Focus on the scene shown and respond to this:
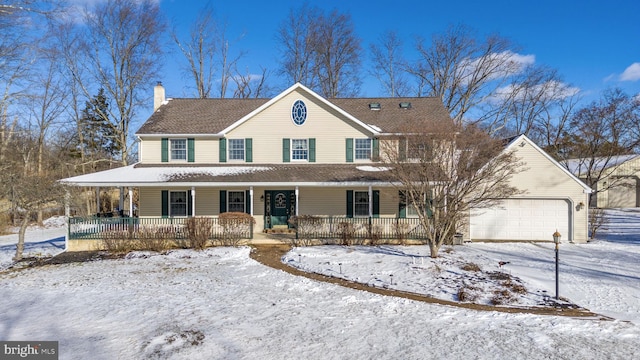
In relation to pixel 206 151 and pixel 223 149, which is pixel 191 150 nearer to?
pixel 206 151

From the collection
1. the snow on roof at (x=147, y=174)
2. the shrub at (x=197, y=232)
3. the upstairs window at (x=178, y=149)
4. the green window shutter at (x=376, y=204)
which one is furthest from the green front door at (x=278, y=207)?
the upstairs window at (x=178, y=149)

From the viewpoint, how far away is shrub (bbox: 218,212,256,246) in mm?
13922

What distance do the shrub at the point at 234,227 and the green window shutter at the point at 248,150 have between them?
12.4 ft

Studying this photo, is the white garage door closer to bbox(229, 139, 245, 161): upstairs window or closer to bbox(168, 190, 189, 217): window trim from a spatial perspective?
bbox(229, 139, 245, 161): upstairs window

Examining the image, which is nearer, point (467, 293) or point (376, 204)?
point (467, 293)

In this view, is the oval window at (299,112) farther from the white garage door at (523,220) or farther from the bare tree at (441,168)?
the white garage door at (523,220)

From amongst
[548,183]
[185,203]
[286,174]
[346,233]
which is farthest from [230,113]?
[548,183]

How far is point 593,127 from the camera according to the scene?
2286 cm

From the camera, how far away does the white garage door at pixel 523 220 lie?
48.5 feet

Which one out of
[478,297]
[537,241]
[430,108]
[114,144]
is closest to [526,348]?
[478,297]

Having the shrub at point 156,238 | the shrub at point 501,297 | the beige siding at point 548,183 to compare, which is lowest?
the shrub at point 501,297

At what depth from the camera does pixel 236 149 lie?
17.2m

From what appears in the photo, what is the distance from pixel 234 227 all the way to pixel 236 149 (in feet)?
15.4

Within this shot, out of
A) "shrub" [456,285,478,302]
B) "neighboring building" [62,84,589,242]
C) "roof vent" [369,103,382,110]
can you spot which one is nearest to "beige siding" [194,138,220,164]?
"neighboring building" [62,84,589,242]
